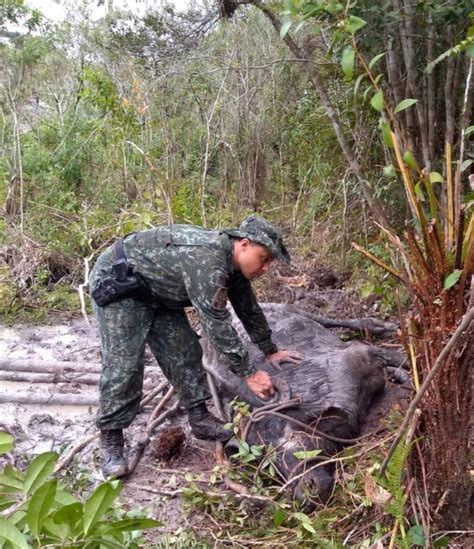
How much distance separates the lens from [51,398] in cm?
428

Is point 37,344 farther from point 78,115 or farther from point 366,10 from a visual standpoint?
point 78,115

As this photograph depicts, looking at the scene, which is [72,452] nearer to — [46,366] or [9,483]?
[46,366]

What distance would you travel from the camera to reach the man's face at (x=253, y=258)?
10.0ft

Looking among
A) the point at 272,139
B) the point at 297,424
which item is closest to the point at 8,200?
the point at 272,139

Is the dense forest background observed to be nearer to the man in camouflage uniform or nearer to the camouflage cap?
the camouflage cap

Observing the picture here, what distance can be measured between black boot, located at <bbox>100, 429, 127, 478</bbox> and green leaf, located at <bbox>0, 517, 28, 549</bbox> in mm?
1946

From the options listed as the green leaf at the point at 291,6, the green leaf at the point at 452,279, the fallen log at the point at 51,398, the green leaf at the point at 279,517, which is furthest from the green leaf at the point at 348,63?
the fallen log at the point at 51,398

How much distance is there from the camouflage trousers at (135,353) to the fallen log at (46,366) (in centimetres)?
136

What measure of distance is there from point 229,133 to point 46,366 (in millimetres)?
5055

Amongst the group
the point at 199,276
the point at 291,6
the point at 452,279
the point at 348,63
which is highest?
the point at 291,6

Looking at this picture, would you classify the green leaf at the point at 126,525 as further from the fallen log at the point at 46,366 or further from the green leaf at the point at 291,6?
the fallen log at the point at 46,366

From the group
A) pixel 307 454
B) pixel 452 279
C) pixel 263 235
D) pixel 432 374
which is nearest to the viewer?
pixel 432 374

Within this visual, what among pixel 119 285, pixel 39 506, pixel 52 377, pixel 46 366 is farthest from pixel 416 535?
pixel 46 366

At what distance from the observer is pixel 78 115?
925 cm
